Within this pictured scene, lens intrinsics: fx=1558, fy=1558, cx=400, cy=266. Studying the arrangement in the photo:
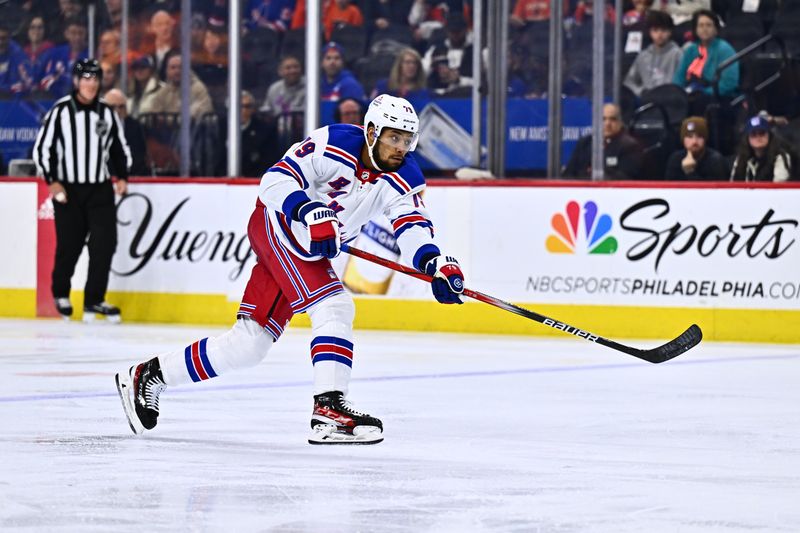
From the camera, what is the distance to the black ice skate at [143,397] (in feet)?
14.4

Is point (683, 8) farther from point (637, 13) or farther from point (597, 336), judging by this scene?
point (597, 336)

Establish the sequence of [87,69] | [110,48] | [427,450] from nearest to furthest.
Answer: [427,450] → [87,69] → [110,48]

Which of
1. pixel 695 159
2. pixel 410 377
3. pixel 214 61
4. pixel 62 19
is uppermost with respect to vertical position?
pixel 62 19

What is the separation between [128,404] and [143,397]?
5 cm

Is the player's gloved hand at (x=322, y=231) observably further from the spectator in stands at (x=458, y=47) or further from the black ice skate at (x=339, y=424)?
the spectator in stands at (x=458, y=47)

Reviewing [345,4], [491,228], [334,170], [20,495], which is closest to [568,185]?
[491,228]

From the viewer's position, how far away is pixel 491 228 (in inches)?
331

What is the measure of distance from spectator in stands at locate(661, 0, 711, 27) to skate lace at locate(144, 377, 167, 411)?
487 centimetres

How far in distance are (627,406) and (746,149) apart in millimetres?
3292

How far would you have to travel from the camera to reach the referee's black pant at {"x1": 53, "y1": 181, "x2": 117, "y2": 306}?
8867 millimetres

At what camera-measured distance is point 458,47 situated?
8.90 m

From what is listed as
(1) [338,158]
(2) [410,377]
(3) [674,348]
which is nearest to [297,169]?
(1) [338,158]

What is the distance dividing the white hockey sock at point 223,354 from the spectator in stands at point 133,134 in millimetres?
5282

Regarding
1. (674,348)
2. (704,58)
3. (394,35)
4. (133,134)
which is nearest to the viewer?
(674,348)
